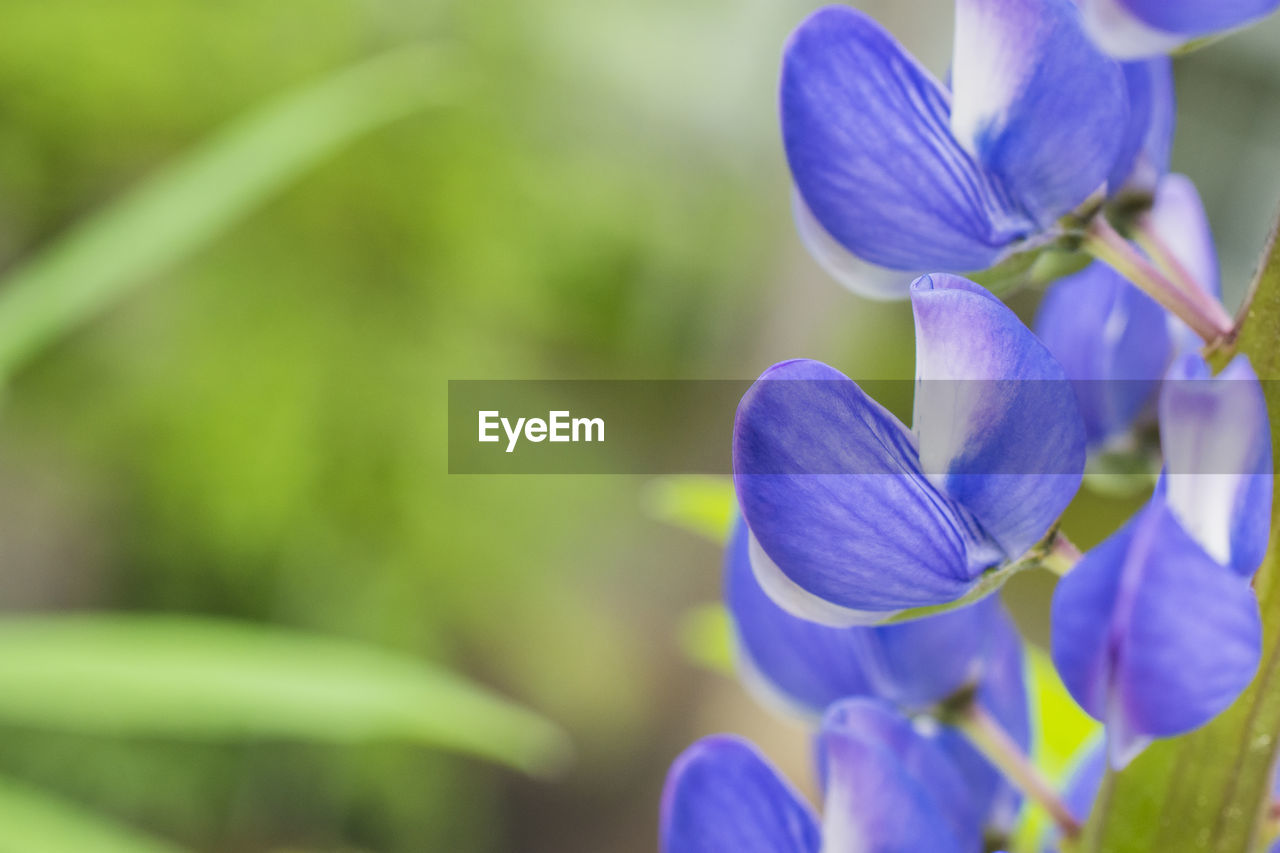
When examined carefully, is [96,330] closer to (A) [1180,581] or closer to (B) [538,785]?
(B) [538,785]

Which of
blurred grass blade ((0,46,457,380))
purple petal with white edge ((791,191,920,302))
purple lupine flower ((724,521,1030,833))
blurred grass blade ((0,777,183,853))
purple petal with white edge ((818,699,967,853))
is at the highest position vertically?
blurred grass blade ((0,46,457,380))

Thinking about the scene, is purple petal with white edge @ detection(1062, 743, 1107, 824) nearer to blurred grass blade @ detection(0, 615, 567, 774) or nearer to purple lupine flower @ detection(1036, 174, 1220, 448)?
purple lupine flower @ detection(1036, 174, 1220, 448)

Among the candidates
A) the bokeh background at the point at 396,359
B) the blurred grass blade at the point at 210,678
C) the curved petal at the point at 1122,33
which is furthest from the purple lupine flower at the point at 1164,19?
the bokeh background at the point at 396,359

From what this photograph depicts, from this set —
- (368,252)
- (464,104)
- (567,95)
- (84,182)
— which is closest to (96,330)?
(84,182)

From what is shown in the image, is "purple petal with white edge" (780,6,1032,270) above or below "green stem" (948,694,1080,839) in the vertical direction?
above

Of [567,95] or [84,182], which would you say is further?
[567,95]

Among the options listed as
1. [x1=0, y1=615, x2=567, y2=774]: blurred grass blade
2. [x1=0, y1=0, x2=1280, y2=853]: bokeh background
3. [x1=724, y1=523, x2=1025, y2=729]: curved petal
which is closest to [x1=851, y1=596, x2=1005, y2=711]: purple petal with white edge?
[x1=724, y1=523, x2=1025, y2=729]: curved petal
